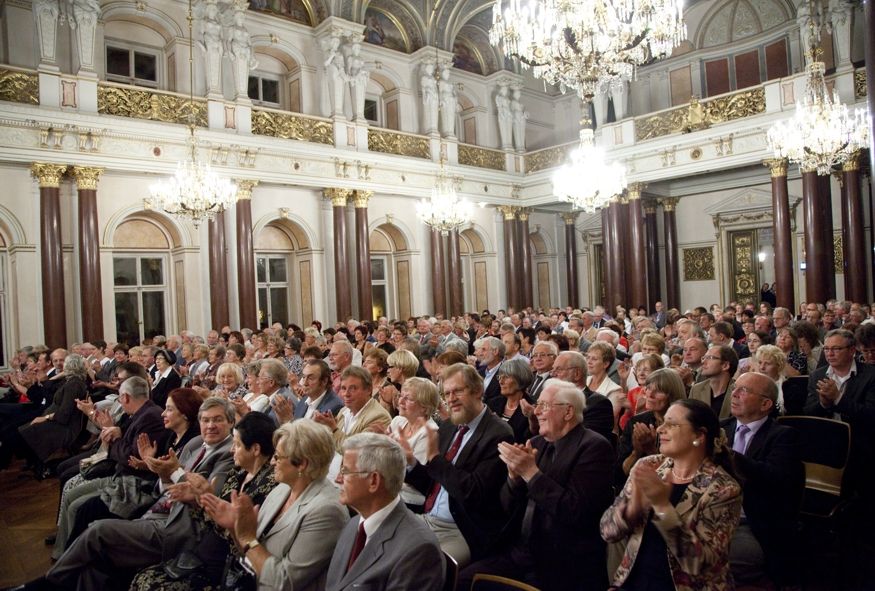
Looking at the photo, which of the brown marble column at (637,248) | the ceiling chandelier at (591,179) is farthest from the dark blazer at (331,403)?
the brown marble column at (637,248)

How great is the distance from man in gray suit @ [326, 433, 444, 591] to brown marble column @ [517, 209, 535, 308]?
14.7m

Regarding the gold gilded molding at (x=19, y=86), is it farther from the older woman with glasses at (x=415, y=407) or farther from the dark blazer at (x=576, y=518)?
the dark blazer at (x=576, y=518)

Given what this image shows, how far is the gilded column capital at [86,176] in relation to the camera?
10.2m

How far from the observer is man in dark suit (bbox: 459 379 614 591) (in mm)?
2545

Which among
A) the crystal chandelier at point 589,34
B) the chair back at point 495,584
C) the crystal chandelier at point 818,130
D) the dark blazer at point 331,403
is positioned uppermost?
the crystal chandelier at point 589,34

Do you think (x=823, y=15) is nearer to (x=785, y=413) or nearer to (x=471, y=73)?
(x=471, y=73)

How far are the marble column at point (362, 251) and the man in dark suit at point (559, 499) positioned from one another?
436 inches

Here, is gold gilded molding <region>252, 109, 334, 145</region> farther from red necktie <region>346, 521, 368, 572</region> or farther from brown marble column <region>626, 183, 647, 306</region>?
red necktie <region>346, 521, 368, 572</region>

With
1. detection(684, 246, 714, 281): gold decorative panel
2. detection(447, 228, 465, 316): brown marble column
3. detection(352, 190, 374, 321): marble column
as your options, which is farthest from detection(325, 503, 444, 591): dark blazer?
detection(684, 246, 714, 281): gold decorative panel

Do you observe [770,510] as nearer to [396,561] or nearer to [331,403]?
[396,561]

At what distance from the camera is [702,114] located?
42.3 ft

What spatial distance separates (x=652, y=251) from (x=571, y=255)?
2.53m

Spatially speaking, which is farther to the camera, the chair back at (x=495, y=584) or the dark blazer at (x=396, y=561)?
the dark blazer at (x=396, y=561)

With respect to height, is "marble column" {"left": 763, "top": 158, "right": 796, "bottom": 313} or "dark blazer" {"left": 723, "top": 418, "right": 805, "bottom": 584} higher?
"marble column" {"left": 763, "top": 158, "right": 796, "bottom": 313}
